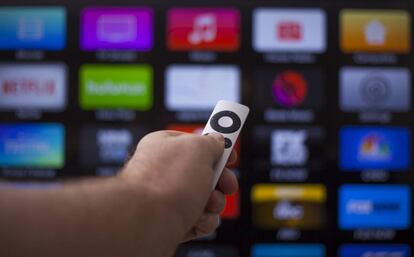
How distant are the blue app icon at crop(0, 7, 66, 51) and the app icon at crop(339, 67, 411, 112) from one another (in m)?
0.88

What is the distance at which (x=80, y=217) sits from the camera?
54cm

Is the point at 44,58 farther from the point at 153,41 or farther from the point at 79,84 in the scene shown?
the point at 153,41

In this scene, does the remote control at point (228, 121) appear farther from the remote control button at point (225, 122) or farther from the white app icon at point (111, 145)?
the white app icon at point (111, 145)

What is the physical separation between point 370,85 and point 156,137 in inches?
45.1

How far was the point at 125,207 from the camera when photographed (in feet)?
1.92

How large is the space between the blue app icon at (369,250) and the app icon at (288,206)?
108 mm

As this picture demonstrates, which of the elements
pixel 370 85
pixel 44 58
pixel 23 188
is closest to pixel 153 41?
pixel 44 58

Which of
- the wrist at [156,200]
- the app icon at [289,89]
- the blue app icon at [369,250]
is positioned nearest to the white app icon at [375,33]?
the app icon at [289,89]

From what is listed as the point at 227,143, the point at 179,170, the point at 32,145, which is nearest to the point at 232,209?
the point at 32,145

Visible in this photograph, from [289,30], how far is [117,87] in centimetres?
55

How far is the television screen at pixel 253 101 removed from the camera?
1.70 meters

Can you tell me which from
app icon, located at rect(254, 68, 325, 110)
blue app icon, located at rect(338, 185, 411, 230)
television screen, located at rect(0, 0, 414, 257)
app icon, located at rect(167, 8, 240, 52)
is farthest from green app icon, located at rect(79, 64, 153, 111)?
blue app icon, located at rect(338, 185, 411, 230)

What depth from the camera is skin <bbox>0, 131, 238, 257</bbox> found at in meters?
0.51

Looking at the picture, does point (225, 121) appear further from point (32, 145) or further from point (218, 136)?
point (32, 145)
